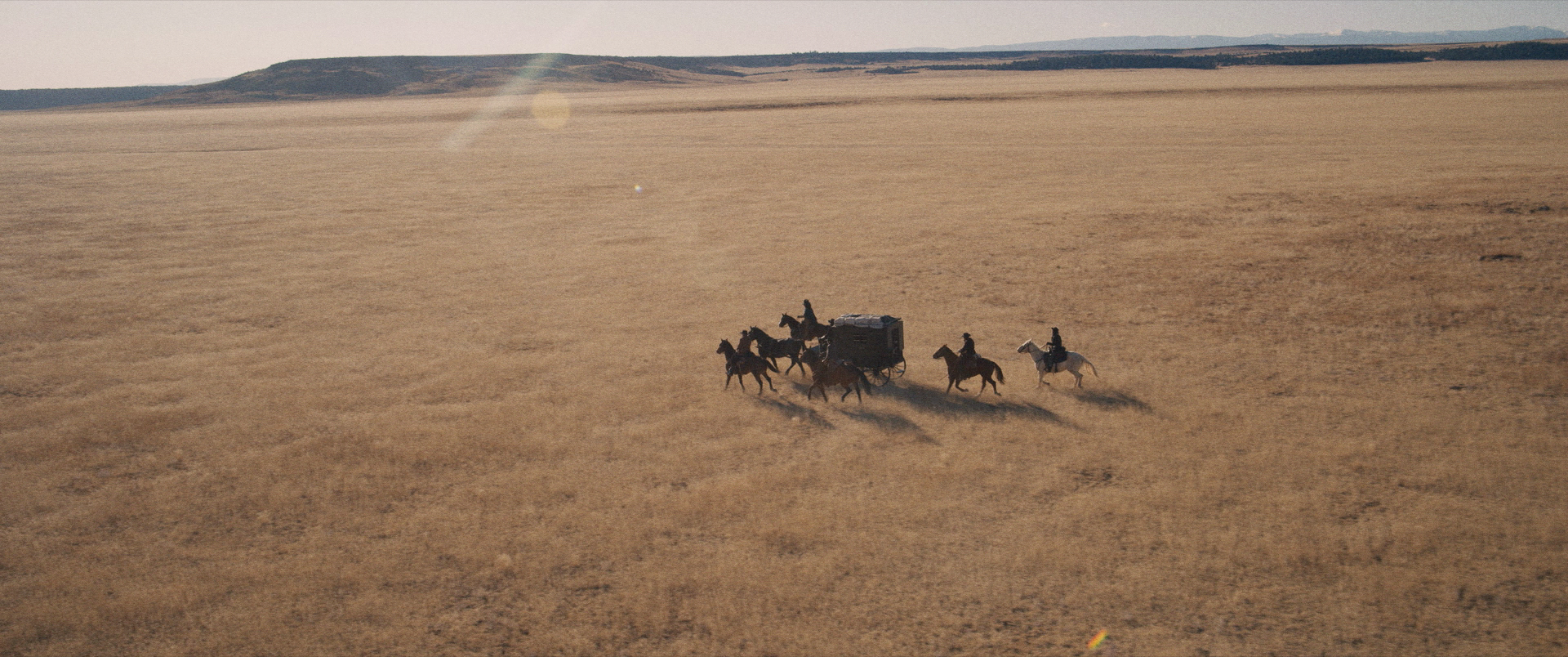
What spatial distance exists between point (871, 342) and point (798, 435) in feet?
6.23

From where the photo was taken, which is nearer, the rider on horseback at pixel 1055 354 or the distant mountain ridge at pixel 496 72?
the rider on horseback at pixel 1055 354

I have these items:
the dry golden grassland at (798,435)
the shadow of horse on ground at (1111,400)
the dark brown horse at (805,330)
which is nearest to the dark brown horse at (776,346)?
the dark brown horse at (805,330)

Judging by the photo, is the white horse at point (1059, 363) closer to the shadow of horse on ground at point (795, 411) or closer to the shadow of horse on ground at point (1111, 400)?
the shadow of horse on ground at point (1111, 400)

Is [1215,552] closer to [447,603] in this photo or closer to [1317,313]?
[447,603]

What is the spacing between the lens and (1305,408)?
396 inches

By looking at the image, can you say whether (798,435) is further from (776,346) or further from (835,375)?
(776,346)

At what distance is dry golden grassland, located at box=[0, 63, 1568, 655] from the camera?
6.71m

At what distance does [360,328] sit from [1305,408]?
14961 mm

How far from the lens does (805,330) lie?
11922mm

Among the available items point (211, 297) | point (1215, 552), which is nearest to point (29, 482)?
point (211, 297)

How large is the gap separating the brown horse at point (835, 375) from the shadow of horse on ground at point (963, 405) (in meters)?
0.53

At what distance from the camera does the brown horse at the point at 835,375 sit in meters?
10.5

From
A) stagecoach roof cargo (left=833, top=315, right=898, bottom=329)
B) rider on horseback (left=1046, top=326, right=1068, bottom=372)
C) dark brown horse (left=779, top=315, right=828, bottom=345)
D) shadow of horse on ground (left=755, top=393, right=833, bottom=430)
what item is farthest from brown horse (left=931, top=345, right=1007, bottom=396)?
dark brown horse (left=779, top=315, right=828, bottom=345)

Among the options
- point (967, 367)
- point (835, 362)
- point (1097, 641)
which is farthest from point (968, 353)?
point (1097, 641)
